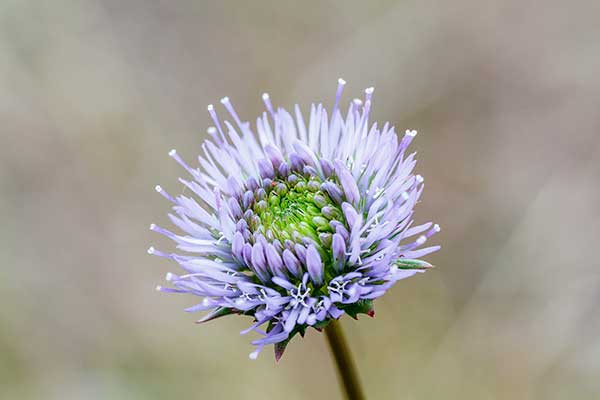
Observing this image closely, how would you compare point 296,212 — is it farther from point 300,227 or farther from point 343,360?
point 343,360

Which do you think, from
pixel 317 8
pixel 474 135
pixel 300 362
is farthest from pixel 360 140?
pixel 317 8

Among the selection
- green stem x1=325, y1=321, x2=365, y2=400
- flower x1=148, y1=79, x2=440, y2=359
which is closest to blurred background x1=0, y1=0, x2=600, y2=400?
green stem x1=325, y1=321, x2=365, y2=400

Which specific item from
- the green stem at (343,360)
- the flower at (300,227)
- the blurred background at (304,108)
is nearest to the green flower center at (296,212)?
the flower at (300,227)

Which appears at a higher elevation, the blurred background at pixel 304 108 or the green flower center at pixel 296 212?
the blurred background at pixel 304 108

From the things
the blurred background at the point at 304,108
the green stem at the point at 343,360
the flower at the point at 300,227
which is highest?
the blurred background at the point at 304,108

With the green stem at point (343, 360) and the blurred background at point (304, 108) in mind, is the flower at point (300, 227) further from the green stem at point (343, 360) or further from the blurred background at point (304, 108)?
the blurred background at point (304, 108)

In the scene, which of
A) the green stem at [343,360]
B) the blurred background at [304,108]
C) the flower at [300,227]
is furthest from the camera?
the blurred background at [304,108]

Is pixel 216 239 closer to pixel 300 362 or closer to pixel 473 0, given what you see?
pixel 300 362
